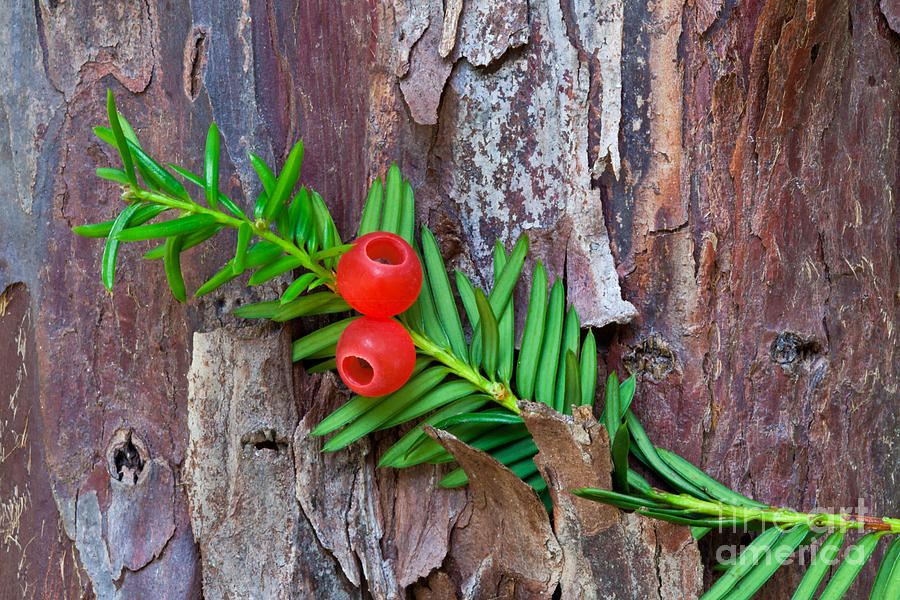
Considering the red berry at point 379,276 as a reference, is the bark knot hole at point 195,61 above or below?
above

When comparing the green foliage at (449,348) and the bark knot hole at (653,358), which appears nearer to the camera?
the green foliage at (449,348)

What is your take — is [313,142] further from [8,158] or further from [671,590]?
[671,590]

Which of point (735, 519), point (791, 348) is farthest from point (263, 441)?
point (791, 348)

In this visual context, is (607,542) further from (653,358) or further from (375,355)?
(375,355)

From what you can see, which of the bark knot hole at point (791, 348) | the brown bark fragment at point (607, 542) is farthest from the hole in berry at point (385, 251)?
the bark knot hole at point (791, 348)

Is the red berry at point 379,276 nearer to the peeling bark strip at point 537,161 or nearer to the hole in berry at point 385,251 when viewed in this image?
the hole in berry at point 385,251

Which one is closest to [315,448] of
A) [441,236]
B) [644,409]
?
[441,236]

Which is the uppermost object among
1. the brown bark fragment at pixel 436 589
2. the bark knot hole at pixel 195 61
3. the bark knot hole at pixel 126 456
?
the bark knot hole at pixel 195 61
